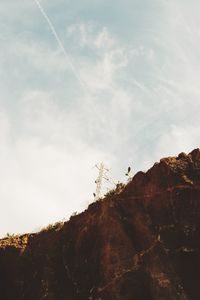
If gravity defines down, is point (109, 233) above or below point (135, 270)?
above

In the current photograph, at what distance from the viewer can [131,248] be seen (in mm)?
→ 12500

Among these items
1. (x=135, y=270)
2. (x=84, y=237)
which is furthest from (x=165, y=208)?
(x=84, y=237)

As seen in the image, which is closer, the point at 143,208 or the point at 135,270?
the point at 135,270

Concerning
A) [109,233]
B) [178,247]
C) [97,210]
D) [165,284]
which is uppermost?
[97,210]

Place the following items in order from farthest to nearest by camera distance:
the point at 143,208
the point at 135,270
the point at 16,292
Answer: the point at 16,292
the point at 143,208
the point at 135,270

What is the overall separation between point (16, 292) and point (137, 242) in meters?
5.08

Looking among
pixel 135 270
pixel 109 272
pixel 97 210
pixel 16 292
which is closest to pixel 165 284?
pixel 135 270

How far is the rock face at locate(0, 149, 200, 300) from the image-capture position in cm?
1166

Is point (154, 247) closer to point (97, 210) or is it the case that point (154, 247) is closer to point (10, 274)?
point (97, 210)

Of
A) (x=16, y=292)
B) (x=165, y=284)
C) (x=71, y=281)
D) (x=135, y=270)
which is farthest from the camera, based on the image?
(x=16, y=292)

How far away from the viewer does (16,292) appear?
15.3m

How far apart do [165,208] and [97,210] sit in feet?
8.26

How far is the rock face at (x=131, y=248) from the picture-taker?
11.7 m

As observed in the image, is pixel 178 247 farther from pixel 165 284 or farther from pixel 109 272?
pixel 109 272
